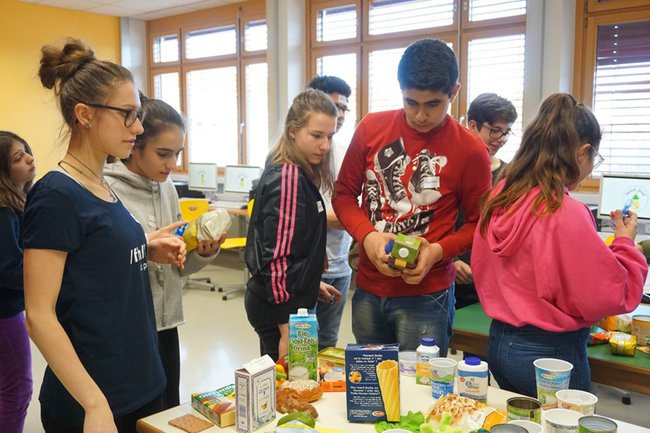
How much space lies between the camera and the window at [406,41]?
515cm

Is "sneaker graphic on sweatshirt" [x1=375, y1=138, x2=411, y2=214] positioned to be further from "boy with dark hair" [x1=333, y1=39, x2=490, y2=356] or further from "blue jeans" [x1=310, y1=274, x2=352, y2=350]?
"blue jeans" [x1=310, y1=274, x2=352, y2=350]

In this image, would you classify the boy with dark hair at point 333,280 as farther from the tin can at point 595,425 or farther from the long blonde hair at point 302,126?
the tin can at point 595,425

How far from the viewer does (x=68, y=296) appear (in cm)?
123

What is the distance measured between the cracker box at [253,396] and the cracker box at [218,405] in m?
0.03

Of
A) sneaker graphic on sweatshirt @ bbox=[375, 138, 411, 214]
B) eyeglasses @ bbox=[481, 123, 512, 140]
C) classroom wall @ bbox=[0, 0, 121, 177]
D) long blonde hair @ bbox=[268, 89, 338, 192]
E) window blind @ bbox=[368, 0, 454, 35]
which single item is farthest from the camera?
classroom wall @ bbox=[0, 0, 121, 177]

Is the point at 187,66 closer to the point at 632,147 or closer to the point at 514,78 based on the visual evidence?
the point at 514,78

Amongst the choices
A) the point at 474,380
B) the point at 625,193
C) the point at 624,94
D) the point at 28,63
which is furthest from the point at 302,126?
the point at 28,63

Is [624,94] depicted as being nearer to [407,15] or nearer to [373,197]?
[407,15]

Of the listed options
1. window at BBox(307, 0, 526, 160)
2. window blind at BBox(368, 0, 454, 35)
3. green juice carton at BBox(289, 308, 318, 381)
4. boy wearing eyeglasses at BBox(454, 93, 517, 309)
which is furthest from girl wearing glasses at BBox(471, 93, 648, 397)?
window blind at BBox(368, 0, 454, 35)

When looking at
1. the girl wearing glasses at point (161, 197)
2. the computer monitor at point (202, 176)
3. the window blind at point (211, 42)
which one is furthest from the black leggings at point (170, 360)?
the window blind at point (211, 42)

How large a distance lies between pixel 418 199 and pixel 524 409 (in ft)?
2.22

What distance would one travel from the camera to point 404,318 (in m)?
1.72

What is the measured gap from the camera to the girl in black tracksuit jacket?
1.81 metres

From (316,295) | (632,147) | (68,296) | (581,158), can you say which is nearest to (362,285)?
(316,295)
